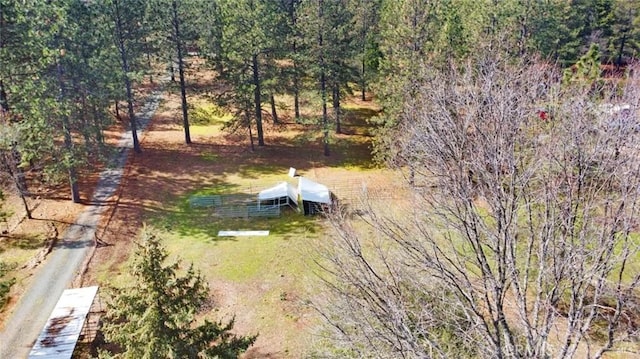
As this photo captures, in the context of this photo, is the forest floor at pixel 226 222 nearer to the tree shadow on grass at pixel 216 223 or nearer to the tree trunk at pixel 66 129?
the tree shadow on grass at pixel 216 223

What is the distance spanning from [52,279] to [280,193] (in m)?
11.0

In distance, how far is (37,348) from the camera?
44.8 ft

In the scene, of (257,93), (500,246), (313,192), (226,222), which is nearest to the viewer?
(500,246)

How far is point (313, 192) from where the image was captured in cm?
2502

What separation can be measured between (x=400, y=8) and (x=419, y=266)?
22.2m

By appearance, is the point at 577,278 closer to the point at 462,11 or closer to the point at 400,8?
the point at 400,8

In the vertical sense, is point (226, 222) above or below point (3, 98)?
below

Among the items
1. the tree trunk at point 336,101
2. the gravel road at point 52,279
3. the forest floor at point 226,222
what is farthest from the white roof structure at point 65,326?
the tree trunk at point 336,101

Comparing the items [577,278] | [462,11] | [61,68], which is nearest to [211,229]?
[61,68]

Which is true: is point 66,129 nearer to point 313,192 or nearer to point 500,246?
point 313,192

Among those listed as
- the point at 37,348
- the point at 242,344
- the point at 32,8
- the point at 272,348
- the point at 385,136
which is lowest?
the point at 272,348

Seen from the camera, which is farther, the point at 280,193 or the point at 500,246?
the point at 280,193

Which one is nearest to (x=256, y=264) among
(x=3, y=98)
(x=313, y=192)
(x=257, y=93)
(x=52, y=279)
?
(x=313, y=192)

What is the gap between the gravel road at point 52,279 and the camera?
15.1m
